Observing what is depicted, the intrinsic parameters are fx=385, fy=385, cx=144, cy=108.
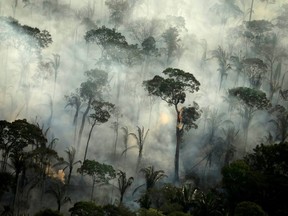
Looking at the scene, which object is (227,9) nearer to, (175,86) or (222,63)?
(222,63)

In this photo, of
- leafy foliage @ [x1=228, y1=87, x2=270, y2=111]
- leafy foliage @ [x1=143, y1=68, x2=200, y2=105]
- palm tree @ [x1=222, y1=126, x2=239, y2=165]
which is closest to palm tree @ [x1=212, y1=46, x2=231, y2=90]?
palm tree @ [x1=222, y1=126, x2=239, y2=165]

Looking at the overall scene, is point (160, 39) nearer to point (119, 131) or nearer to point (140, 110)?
point (140, 110)

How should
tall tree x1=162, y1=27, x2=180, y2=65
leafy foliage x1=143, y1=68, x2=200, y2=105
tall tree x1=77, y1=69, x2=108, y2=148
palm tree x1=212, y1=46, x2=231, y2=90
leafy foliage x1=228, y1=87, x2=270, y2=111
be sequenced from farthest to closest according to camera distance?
1. tall tree x1=162, y1=27, x2=180, y2=65
2. palm tree x1=212, y1=46, x2=231, y2=90
3. tall tree x1=77, y1=69, x2=108, y2=148
4. leafy foliage x1=228, y1=87, x2=270, y2=111
5. leafy foliage x1=143, y1=68, x2=200, y2=105

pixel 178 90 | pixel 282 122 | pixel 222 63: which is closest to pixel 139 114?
pixel 222 63

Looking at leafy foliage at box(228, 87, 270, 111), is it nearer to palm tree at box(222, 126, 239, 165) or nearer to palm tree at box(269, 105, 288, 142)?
palm tree at box(269, 105, 288, 142)

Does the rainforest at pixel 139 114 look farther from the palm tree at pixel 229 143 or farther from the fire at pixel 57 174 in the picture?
the fire at pixel 57 174

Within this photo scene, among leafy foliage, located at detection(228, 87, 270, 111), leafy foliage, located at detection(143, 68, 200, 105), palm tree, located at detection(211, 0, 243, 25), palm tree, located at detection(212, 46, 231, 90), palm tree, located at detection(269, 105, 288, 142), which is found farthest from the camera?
palm tree, located at detection(211, 0, 243, 25)

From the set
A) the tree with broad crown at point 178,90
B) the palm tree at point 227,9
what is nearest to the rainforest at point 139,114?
the tree with broad crown at point 178,90

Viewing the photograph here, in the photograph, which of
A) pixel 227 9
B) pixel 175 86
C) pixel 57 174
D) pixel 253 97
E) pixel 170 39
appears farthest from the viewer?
pixel 227 9

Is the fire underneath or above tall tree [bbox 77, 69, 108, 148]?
underneath
